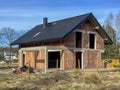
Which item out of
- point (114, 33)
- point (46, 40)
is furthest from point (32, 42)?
point (114, 33)

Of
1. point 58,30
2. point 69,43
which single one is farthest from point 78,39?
point 58,30

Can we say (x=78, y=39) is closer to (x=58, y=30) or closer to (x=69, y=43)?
(x=69, y=43)

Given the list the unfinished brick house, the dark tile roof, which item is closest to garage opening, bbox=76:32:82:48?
the unfinished brick house

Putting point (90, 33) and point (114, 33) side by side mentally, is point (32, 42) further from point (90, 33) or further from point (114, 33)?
point (114, 33)

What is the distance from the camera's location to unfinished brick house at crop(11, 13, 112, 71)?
3094 cm

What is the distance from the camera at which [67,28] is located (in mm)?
31141

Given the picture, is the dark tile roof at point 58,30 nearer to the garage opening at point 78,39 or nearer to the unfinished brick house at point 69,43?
the unfinished brick house at point 69,43

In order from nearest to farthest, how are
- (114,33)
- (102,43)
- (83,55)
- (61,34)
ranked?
1. (61,34)
2. (83,55)
3. (102,43)
4. (114,33)

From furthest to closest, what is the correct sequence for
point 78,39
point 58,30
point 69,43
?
point 78,39, point 58,30, point 69,43

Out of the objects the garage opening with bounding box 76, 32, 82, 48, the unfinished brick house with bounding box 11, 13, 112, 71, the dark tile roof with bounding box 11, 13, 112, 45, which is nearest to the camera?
the dark tile roof with bounding box 11, 13, 112, 45

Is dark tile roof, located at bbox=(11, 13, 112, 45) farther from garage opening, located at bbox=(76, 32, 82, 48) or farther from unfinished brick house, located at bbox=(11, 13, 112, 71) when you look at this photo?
garage opening, located at bbox=(76, 32, 82, 48)


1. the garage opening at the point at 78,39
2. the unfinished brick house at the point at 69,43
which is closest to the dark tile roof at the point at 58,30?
the unfinished brick house at the point at 69,43

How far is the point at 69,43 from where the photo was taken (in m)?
31.5

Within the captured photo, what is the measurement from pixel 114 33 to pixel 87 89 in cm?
5709
